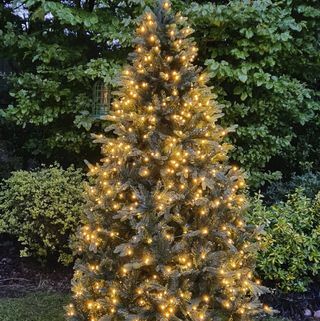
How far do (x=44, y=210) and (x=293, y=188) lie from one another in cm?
272

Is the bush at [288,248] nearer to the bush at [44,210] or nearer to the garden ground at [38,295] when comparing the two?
the garden ground at [38,295]

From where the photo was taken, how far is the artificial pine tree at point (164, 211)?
2695 millimetres

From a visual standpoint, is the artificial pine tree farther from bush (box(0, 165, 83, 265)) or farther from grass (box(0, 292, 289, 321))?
bush (box(0, 165, 83, 265))

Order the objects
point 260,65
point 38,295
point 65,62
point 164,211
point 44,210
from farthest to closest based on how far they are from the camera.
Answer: point 65,62, point 260,65, point 44,210, point 38,295, point 164,211

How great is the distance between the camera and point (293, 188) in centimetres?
512

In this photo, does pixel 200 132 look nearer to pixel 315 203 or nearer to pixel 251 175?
pixel 315 203

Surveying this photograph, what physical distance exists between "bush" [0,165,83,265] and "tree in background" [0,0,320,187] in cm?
66

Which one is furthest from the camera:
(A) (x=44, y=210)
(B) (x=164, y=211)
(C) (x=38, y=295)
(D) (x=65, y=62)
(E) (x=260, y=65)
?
(D) (x=65, y=62)

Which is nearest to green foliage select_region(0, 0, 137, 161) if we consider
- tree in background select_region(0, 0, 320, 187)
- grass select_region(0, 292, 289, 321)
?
tree in background select_region(0, 0, 320, 187)

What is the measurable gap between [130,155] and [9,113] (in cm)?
257

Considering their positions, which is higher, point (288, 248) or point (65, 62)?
point (65, 62)

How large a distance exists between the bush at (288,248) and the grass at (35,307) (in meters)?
0.37

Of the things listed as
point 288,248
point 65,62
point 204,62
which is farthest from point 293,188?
point 65,62

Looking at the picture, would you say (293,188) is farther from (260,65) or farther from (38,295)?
(38,295)
